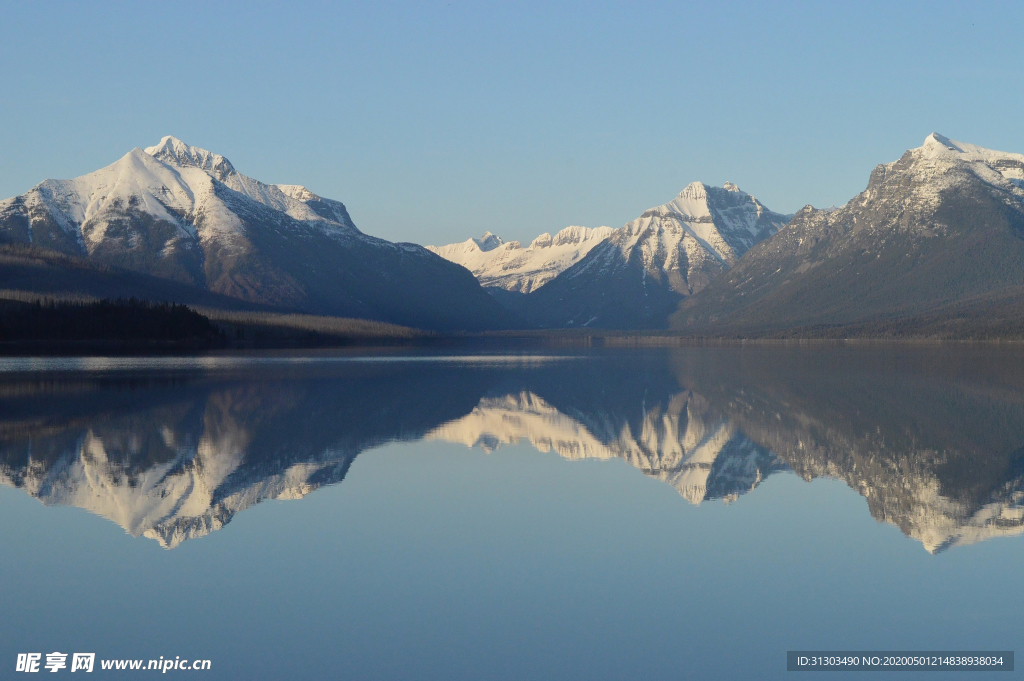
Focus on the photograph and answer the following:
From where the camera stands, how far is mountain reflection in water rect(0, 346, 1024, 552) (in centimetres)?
3067

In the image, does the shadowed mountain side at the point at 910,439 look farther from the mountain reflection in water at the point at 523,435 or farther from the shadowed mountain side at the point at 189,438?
the shadowed mountain side at the point at 189,438

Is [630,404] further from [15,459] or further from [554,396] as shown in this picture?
[15,459]

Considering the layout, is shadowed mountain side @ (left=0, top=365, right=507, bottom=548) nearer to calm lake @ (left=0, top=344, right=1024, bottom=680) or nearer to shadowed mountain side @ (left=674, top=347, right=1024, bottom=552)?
calm lake @ (left=0, top=344, right=1024, bottom=680)

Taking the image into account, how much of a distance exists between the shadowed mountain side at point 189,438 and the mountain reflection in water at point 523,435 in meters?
0.11

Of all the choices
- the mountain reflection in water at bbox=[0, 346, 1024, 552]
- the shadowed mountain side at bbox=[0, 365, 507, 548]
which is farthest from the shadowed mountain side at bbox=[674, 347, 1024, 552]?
the shadowed mountain side at bbox=[0, 365, 507, 548]

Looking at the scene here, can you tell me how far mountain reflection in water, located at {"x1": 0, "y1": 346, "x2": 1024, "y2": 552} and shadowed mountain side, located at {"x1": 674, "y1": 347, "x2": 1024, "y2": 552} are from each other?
0.11 metres

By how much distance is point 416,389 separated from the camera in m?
77.6

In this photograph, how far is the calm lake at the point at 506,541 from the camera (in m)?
18.0

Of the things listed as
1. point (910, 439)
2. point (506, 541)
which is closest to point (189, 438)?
point (506, 541)

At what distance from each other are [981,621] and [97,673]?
16001 millimetres

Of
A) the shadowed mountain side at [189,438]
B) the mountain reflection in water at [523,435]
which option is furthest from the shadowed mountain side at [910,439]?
the shadowed mountain side at [189,438]

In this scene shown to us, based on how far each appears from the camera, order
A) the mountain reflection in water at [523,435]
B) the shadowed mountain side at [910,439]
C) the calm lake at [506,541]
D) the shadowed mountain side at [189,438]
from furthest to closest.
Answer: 1. the mountain reflection in water at [523,435]
2. the shadowed mountain side at [189,438]
3. the shadowed mountain side at [910,439]
4. the calm lake at [506,541]

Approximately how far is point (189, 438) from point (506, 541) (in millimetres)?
23186

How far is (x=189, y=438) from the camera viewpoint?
145 feet
